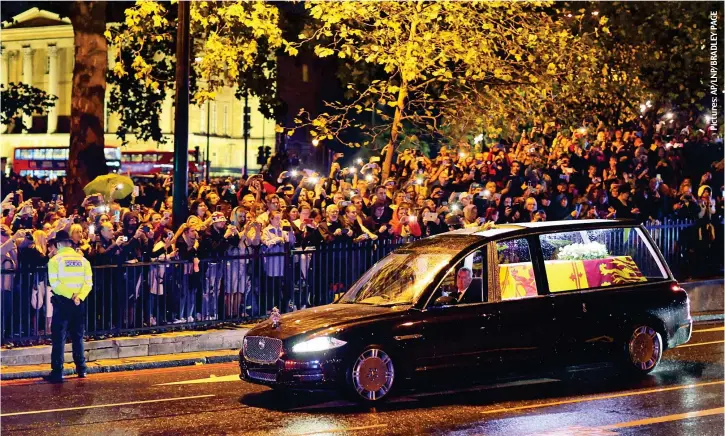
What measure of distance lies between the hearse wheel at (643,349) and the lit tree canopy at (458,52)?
833cm

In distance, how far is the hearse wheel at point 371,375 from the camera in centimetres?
1133

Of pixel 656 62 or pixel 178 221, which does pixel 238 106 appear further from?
pixel 178 221

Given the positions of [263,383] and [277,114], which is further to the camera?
[277,114]

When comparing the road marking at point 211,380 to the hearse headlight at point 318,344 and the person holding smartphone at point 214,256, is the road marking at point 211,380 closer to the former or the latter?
the hearse headlight at point 318,344

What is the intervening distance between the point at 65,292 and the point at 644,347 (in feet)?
21.5

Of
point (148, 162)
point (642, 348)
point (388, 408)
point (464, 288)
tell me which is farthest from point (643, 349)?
point (148, 162)

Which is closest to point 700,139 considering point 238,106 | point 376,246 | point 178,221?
point 376,246

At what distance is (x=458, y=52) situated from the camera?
2069 cm

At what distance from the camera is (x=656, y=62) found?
2725cm

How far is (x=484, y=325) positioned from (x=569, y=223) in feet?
5.61

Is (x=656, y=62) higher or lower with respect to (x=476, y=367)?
higher

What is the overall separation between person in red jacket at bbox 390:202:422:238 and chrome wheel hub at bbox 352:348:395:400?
6858 millimetres

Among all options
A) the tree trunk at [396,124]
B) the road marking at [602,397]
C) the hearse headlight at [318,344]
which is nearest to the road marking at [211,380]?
the hearse headlight at [318,344]

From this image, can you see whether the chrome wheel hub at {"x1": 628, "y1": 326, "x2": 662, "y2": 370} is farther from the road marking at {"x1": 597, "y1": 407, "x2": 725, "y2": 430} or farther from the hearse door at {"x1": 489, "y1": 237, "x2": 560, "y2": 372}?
the road marking at {"x1": 597, "y1": 407, "x2": 725, "y2": 430}
